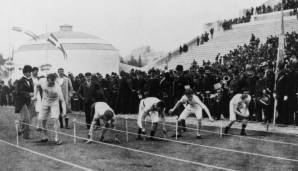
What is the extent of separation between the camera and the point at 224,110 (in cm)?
2044

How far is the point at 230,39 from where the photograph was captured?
40.9 m

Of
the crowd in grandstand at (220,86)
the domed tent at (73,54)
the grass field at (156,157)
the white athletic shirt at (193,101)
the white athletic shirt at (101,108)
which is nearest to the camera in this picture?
the grass field at (156,157)

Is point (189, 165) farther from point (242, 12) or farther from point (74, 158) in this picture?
point (242, 12)

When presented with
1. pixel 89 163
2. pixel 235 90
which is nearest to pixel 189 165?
pixel 89 163

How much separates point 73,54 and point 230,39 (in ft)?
87.4

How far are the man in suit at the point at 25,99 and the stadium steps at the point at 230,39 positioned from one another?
24585 mm

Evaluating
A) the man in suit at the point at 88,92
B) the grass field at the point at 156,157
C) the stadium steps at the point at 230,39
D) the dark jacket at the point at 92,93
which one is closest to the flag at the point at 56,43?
the stadium steps at the point at 230,39

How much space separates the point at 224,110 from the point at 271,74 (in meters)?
3.28

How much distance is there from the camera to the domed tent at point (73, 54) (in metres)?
62.7

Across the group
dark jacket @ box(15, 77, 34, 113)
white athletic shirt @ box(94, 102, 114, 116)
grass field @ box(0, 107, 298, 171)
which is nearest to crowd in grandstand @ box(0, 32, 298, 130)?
white athletic shirt @ box(94, 102, 114, 116)

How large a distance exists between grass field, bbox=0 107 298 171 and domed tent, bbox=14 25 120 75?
159 feet

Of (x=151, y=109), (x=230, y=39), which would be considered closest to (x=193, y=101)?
(x=151, y=109)

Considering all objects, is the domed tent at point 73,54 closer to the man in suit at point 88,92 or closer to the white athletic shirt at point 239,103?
the man in suit at point 88,92

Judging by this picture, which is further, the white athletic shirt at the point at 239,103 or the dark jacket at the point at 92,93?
the white athletic shirt at the point at 239,103
